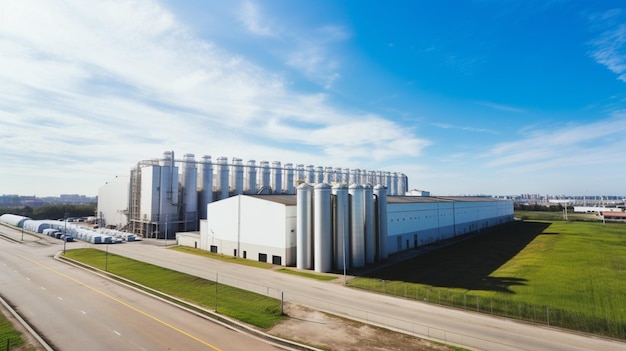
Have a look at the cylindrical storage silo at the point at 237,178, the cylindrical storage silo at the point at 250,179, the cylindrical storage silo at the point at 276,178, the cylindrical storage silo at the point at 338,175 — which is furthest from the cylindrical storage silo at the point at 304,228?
the cylindrical storage silo at the point at 338,175

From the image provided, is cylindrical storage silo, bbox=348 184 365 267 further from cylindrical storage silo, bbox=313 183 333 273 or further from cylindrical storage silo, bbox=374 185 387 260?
cylindrical storage silo, bbox=374 185 387 260

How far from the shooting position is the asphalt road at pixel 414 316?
70.9 feet

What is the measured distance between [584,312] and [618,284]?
13554 millimetres

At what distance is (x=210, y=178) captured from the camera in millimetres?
89750

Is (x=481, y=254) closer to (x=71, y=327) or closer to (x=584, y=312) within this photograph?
(x=584, y=312)

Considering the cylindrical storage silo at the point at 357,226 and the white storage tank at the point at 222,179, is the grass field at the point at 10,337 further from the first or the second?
the white storage tank at the point at 222,179

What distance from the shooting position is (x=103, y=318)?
83.6 feet

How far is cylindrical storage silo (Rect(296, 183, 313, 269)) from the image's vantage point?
143 ft

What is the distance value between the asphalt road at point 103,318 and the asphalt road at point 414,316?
6425 millimetres

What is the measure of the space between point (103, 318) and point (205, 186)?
215 feet

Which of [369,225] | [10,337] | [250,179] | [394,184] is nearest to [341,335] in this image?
[10,337]

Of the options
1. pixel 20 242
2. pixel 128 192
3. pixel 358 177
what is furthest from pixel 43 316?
pixel 358 177

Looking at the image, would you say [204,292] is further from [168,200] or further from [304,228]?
[168,200]

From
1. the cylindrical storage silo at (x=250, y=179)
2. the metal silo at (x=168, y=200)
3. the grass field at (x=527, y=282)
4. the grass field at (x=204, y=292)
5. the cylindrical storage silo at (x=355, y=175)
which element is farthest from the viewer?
the cylindrical storage silo at (x=355, y=175)
